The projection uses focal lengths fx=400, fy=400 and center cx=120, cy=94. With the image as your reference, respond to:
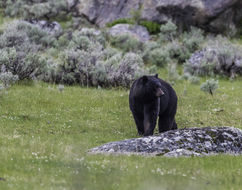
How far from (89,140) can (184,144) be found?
7.47ft

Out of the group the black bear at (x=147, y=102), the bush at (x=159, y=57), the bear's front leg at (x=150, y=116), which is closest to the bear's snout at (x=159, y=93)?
the black bear at (x=147, y=102)

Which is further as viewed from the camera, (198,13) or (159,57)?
(198,13)

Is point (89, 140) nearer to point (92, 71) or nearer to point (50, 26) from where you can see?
point (92, 71)

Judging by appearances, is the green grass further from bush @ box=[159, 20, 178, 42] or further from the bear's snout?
bush @ box=[159, 20, 178, 42]

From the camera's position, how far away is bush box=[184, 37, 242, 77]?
2044cm

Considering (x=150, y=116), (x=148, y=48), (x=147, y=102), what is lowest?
(x=148, y=48)

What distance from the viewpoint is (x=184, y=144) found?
7.63 meters

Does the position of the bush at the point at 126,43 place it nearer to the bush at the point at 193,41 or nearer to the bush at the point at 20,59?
the bush at the point at 193,41

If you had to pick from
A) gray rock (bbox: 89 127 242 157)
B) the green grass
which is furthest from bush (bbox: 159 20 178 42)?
gray rock (bbox: 89 127 242 157)

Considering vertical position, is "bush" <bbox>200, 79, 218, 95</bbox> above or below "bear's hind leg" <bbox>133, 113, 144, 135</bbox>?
below

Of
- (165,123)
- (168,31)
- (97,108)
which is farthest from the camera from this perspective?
(168,31)

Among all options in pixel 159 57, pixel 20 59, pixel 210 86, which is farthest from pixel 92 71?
pixel 159 57

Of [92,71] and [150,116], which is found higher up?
[150,116]

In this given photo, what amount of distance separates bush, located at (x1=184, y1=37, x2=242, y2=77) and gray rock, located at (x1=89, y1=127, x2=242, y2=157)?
40.3ft
